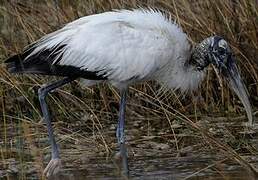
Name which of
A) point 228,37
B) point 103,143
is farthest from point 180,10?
point 103,143

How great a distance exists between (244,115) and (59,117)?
1.53 meters

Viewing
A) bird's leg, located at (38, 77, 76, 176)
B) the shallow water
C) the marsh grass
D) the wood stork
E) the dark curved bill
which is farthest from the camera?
the marsh grass

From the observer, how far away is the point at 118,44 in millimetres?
Answer: 6199

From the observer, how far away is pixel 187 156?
21.1ft

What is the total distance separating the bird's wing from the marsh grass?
647 millimetres

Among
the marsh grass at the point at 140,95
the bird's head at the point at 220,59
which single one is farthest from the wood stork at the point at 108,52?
the marsh grass at the point at 140,95

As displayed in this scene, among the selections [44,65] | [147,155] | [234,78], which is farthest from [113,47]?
[234,78]

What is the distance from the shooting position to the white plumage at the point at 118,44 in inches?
244

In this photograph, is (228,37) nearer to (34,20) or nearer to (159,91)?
(159,91)

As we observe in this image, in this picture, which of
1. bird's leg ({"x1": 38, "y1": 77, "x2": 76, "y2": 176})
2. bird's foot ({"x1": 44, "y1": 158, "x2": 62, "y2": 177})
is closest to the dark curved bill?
bird's leg ({"x1": 38, "y1": 77, "x2": 76, "y2": 176})

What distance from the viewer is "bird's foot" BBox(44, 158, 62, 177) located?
5988 mm

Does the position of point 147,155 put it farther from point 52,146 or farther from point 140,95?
point 140,95

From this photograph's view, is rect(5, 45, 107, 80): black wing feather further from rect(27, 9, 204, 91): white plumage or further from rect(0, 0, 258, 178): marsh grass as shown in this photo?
rect(0, 0, 258, 178): marsh grass

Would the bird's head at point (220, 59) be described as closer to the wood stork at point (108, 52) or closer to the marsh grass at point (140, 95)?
the wood stork at point (108, 52)
